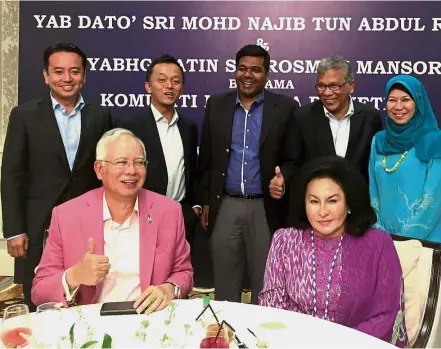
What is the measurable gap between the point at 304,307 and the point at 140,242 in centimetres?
74

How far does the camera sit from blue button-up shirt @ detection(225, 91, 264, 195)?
11.2 feet

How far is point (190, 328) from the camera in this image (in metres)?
1.73

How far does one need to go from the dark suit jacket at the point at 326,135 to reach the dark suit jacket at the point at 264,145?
0.07 meters

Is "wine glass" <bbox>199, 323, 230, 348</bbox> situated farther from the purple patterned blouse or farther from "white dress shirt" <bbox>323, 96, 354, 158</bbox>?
"white dress shirt" <bbox>323, 96, 354, 158</bbox>

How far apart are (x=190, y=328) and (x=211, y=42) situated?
3056 mm

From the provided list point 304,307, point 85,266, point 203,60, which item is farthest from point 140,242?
point 203,60

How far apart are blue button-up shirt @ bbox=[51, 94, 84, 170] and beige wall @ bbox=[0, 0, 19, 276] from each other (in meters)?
1.96

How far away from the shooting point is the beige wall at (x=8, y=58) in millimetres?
4766

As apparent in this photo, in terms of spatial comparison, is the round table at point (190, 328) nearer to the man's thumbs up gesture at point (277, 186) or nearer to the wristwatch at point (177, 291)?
the wristwatch at point (177, 291)

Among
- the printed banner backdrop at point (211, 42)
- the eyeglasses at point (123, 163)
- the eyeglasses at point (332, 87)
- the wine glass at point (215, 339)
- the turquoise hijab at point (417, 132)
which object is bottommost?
the wine glass at point (215, 339)

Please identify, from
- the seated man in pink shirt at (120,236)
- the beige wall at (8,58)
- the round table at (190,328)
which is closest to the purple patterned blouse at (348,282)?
the round table at (190,328)

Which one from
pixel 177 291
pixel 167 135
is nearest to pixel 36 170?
pixel 167 135

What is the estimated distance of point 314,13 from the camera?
427cm

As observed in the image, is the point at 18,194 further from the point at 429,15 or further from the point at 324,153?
the point at 429,15
